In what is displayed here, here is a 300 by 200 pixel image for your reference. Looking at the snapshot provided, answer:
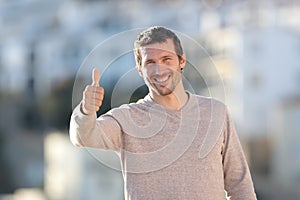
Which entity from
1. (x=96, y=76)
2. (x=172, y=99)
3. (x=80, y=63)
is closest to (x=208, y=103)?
(x=172, y=99)

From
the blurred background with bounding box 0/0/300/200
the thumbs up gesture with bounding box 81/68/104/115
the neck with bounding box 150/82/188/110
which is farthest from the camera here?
the blurred background with bounding box 0/0/300/200

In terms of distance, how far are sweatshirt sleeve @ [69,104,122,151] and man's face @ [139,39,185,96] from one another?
0.09 meters

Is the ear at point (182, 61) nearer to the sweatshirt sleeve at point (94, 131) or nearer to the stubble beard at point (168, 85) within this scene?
the stubble beard at point (168, 85)

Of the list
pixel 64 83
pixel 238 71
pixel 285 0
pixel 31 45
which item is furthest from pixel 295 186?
pixel 31 45

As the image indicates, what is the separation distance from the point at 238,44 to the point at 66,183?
5.44 meters

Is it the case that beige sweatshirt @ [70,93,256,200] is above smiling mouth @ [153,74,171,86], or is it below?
below

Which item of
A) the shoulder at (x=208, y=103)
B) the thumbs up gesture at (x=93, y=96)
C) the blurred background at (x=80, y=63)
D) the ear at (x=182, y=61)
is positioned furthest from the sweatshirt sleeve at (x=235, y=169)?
the blurred background at (x=80, y=63)

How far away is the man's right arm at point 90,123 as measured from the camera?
57.9 inches

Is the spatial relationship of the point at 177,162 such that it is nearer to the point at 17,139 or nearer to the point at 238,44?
the point at 238,44

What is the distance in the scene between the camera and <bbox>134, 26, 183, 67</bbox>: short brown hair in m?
1.55

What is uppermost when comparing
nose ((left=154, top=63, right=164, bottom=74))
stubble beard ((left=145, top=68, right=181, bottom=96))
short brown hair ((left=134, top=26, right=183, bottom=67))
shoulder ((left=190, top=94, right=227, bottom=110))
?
short brown hair ((left=134, top=26, right=183, bottom=67))

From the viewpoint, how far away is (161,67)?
1.54 metres

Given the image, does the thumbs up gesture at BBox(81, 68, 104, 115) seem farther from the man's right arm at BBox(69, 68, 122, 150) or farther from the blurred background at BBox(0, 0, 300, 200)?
the blurred background at BBox(0, 0, 300, 200)

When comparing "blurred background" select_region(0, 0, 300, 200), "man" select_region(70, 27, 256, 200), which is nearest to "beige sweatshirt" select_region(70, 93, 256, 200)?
"man" select_region(70, 27, 256, 200)
